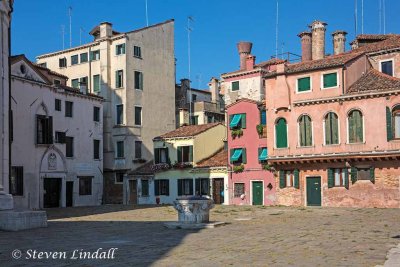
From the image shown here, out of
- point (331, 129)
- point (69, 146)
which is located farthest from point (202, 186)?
point (331, 129)

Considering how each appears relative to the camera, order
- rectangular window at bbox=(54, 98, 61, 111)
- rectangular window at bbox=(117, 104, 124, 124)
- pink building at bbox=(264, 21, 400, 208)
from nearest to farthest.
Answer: pink building at bbox=(264, 21, 400, 208) < rectangular window at bbox=(54, 98, 61, 111) < rectangular window at bbox=(117, 104, 124, 124)

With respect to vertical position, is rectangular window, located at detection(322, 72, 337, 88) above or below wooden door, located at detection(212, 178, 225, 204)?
above

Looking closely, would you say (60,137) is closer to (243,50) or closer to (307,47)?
(243,50)

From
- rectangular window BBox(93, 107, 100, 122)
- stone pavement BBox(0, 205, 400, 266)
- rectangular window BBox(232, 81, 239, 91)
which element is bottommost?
stone pavement BBox(0, 205, 400, 266)

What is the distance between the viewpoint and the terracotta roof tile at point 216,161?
45188 millimetres

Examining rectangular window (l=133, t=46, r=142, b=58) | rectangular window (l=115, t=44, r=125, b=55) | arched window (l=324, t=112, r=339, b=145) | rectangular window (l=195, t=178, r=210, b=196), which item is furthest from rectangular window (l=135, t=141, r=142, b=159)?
arched window (l=324, t=112, r=339, b=145)

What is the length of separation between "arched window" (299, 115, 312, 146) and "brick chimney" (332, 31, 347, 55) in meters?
11.4

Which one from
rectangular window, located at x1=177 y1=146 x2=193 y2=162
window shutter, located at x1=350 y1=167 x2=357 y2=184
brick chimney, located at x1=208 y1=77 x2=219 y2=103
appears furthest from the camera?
brick chimney, located at x1=208 y1=77 x2=219 y2=103

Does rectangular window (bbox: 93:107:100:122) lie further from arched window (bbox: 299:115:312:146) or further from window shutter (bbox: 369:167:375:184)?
window shutter (bbox: 369:167:375:184)

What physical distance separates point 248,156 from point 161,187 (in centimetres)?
922

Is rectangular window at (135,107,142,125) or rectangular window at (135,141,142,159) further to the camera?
rectangular window at (135,107,142,125)

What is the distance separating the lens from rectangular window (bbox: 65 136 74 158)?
45.2 m

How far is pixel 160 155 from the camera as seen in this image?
1941 inches

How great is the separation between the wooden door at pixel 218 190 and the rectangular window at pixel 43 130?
13636mm
